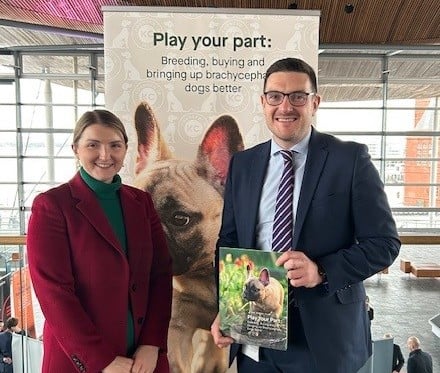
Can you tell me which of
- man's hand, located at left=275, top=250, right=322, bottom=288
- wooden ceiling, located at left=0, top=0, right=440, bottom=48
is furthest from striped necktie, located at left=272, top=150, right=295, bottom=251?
wooden ceiling, located at left=0, top=0, right=440, bottom=48

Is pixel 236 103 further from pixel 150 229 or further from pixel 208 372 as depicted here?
pixel 208 372

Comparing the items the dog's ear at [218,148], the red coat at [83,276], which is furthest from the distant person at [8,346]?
the red coat at [83,276]

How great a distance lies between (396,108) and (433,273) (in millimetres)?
4845

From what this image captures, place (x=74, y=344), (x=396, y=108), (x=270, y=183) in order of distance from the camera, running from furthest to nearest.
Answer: (x=396, y=108)
(x=270, y=183)
(x=74, y=344)

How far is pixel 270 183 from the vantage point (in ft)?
6.34

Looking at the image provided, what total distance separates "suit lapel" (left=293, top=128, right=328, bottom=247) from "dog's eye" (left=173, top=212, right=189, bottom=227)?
4.92 feet

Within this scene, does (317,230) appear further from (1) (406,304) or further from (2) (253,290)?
(1) (406,304)

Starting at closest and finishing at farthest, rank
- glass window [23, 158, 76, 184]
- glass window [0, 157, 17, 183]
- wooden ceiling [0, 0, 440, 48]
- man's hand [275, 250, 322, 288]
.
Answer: man's hand [275, 250, 322, 288] < wooden ceiling [0, 0, 440, 48] < glass window [23, 158, 76, 184] < glass window [0, 157, 17, 183]

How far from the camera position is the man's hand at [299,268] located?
1.68m

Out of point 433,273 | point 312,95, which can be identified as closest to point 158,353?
point 312,95

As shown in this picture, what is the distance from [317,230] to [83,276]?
847 millimetres

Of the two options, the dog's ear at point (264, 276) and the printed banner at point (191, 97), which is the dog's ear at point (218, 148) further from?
the dog's ear at point (264, 276)

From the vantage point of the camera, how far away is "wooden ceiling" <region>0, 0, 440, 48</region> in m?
3.93

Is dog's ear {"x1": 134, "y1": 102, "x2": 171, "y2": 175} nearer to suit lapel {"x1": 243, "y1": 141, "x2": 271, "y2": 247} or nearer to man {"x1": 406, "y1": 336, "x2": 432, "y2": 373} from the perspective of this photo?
suit lapel {"x1": 243, "y1": 141, "x2": 271, "y2": 247}
